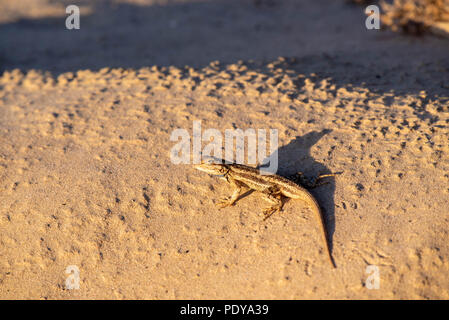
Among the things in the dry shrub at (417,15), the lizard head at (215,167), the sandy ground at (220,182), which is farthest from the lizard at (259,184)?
the dry shrub at (417,15)

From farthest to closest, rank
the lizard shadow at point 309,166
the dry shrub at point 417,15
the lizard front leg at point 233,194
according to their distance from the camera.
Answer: the dry shrub at point 417,15, the lizard front leg at point 233,194, the lizard shadow at point 309,166

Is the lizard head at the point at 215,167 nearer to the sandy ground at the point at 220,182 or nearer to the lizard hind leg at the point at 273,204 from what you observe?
the sandy ground at the point at 220,182

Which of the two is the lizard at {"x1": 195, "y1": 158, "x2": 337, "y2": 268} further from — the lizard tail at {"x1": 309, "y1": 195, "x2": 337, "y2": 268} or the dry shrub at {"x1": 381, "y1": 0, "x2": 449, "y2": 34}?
the dry shrub at {"x1": 381, "y1": 0, "x2": 449, "y2": 34}

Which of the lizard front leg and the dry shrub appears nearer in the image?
the lizard front leg

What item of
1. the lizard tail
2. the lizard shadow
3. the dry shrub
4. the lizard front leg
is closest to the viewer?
the lizard tail

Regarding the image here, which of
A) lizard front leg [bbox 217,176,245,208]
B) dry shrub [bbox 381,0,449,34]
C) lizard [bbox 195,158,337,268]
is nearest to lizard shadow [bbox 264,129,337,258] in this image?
lizard [bbox 195,158,337,268]

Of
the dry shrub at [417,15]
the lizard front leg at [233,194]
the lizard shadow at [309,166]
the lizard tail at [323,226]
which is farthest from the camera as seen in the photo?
the dry shrub at [417,15]

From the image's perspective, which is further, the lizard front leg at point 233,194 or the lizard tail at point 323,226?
the lizard front leg at point 233,194

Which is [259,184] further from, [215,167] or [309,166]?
[309,166]
